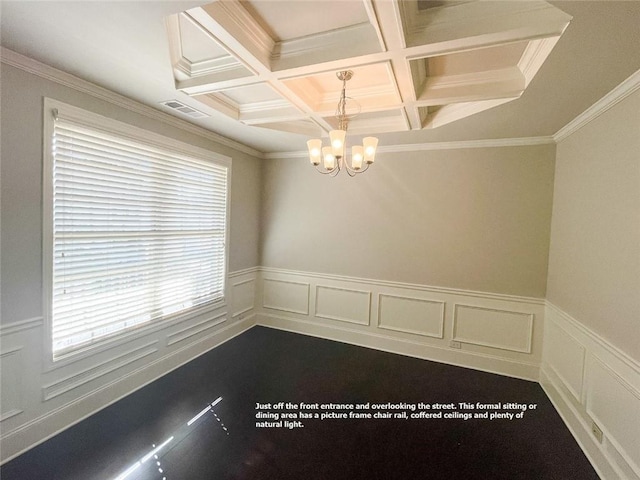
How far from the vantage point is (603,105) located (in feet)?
6.93

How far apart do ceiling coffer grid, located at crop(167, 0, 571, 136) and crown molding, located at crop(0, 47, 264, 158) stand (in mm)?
606

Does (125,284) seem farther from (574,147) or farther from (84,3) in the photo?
(574,147)

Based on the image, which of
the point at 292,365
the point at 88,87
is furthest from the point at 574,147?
the point at 88,87

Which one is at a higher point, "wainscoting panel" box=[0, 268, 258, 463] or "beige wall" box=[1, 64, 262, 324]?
"beige wall" box=[1, 64, 262, 324]

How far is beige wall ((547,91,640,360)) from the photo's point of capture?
181cm

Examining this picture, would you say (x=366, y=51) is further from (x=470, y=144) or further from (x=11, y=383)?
(x=11, y=383)

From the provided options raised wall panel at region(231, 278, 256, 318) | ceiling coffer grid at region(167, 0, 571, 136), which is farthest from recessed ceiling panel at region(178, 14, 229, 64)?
raised wall panel at region(231, 278, 256, 318)

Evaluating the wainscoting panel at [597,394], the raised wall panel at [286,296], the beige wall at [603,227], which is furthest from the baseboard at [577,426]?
the raised wall panel at [286,296]

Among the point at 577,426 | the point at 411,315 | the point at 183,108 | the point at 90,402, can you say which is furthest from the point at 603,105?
the point at 90,402

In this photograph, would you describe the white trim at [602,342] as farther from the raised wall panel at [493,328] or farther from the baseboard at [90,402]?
the baseboard at [90,402]

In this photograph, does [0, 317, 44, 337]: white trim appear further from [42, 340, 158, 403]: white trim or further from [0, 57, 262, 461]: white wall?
[42, 340, 158, 403]: white trim

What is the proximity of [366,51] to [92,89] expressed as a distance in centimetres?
211

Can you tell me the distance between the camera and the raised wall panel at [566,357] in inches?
93.4

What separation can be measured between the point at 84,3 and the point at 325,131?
A: 2.16m
